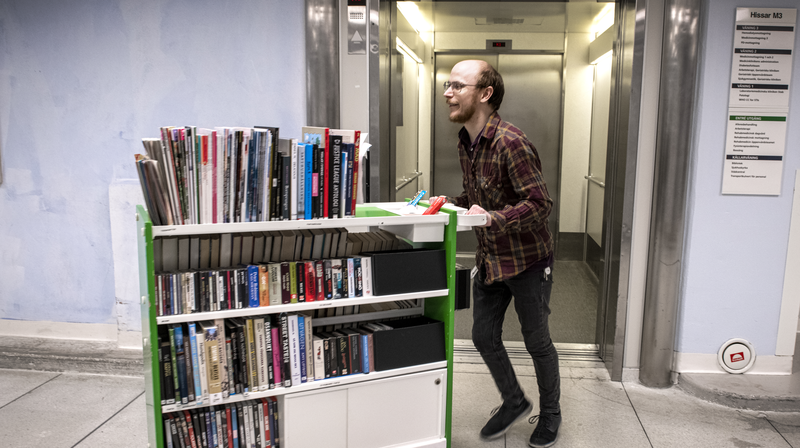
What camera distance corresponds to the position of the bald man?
2.36m

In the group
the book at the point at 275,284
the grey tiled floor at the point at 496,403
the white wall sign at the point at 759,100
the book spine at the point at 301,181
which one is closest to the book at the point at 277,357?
the book at the point at 275,284

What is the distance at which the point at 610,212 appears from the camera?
350 cm

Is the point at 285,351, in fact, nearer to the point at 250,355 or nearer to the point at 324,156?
the point at 250,355

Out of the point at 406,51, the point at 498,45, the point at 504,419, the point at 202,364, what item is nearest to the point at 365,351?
the point at 202,364

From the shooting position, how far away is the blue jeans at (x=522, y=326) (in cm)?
256

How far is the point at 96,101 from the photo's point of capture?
3.43 metres

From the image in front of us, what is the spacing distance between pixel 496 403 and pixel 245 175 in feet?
6.38

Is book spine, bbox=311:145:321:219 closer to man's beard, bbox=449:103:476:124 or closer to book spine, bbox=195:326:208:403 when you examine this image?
book spine, bbox=195:326:208:403

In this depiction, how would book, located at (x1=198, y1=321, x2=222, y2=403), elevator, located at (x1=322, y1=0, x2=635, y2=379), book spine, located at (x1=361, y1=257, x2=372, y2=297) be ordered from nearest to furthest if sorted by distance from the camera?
book, located at (x1=198, y1=321, x2=222, y2=403) → book spine, located at (x1=361, y1=257, x2=372, y2=297) → elevator, located at (x1=322, y1=0, x2=635, y2=379)

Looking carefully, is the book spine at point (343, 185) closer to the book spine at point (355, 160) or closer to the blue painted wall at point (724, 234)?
the book spine at point (355, 160)

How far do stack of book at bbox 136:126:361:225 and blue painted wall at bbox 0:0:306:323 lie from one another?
130 cm

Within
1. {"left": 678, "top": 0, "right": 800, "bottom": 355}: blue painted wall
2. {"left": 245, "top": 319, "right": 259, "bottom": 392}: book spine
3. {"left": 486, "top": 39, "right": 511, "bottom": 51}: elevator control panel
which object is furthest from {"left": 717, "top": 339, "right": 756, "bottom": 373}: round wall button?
{"left": 486, "top": 39, "right": 511, "bottom": 51}: elevator control panel

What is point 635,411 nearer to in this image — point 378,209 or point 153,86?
point 378,209

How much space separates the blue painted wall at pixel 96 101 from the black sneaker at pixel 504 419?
1.90m
